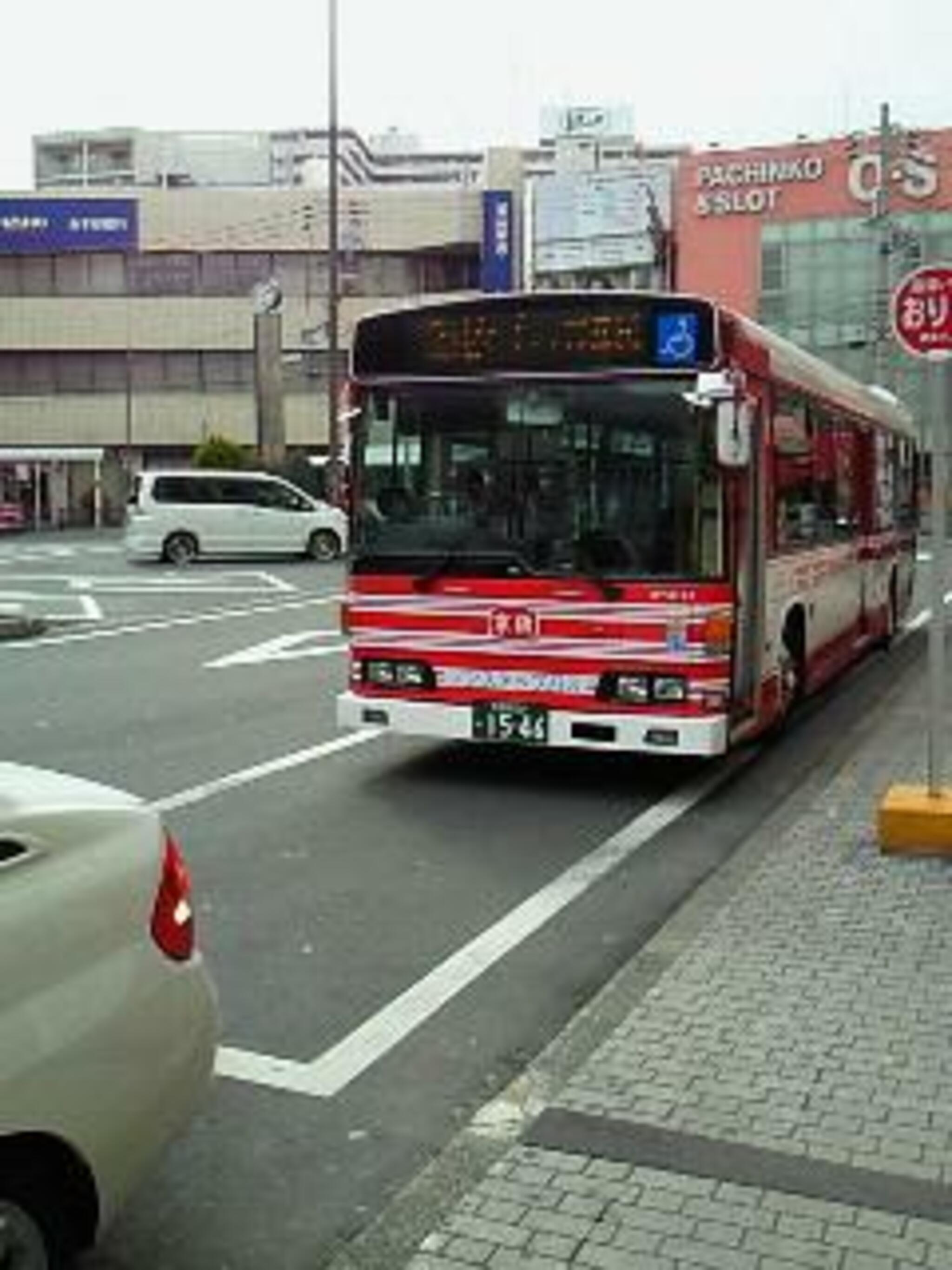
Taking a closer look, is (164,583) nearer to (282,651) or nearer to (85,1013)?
(282,651)

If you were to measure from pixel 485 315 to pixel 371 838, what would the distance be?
3142 mm

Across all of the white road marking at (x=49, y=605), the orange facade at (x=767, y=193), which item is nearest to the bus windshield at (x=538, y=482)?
the white road marking at (x=49, y=605)

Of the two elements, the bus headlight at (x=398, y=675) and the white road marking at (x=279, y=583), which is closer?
the bus headlight at (x=398, y=675)

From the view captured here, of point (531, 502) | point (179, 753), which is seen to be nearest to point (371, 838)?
point (531, 502)

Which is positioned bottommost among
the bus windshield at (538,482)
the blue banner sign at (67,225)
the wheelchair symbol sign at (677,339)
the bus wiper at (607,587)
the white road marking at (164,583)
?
the white road marking at (164,583)

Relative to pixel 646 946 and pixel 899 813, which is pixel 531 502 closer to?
pixel 899 813

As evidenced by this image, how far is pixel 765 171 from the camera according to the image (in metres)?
60.1

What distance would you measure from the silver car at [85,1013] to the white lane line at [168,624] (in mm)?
13016

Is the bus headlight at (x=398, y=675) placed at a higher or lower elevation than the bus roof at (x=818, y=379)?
lower

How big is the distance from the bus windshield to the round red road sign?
1274 mm

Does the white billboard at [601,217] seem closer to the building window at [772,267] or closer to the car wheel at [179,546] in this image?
the building window at [772,267]

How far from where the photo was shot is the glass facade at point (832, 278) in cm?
5759

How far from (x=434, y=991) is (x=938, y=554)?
3.40m

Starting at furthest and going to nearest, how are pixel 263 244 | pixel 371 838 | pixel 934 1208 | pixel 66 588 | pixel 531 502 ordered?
pixel 263 244, pixel 66 588, pixel 531 502, pixel 371 838, pixel 934 1208
